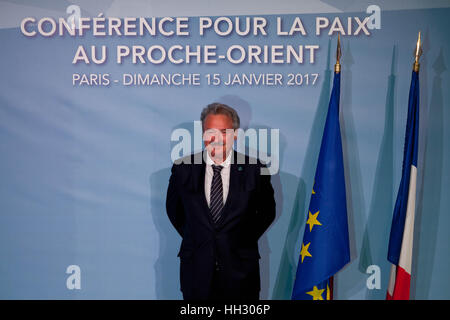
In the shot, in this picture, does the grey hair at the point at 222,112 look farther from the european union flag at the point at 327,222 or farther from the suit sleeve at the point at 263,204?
the european union flag at the point at 327,222

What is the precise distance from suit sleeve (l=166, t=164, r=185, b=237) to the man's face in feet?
0.87

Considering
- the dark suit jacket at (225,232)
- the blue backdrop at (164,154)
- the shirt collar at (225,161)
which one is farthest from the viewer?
the blue backdrop at (164,154)

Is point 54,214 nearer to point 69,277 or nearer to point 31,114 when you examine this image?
point 69,277

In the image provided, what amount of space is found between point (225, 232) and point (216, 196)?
22cm

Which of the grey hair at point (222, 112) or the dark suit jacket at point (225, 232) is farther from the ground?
the grey hair at point (222, 112)

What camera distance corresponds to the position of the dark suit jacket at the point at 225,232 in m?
2.79

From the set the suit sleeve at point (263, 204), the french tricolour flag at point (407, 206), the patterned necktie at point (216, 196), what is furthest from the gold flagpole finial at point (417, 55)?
the patterned necktie at point (216, 196)

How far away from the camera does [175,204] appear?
302cm

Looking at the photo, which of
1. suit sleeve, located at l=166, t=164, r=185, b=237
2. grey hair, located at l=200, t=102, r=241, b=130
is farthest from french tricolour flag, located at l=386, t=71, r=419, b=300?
suit sleeve, located at l=166, t=164, r=185, b=237

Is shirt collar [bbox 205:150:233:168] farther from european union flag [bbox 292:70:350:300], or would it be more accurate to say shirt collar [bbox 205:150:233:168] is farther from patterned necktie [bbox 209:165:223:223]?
european union flag [bbox 292:70:350:300]

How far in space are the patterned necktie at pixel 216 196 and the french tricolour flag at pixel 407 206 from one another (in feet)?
3.87

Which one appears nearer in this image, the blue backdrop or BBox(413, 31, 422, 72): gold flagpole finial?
BBox(413, 31, 422, 72): gold flagpole finial

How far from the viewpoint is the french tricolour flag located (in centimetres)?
297
